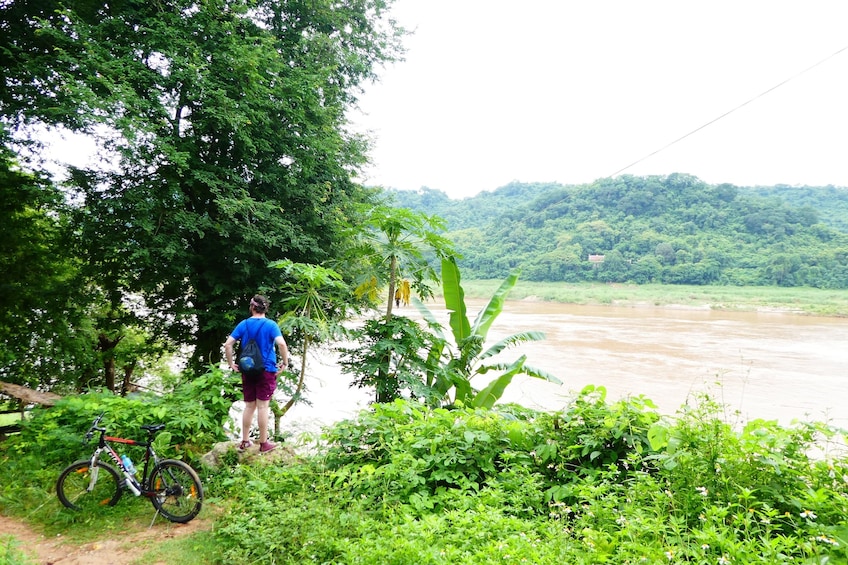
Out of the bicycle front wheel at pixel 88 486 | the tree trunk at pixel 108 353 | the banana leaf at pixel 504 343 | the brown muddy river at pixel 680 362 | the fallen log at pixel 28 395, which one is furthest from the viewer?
the brown muddy river at pixel 680 362

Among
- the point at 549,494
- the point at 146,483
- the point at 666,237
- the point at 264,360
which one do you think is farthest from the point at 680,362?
the point at 666,237

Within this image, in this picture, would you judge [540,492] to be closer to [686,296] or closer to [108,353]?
[108,353]

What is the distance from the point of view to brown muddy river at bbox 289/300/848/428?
412 inches

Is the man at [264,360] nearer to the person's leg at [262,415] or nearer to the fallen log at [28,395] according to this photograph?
the person's leg at [262,415]

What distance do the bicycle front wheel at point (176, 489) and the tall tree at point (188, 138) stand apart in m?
3.67

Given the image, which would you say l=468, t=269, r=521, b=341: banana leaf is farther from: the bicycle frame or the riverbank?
the riverbank

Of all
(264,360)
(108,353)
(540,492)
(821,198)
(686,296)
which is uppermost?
(821,198)

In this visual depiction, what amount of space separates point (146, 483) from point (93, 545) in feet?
1.37

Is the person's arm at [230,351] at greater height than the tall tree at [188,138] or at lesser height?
lesser

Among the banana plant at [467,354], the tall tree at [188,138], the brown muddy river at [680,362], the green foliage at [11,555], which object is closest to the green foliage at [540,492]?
the green foliage at [11,555]

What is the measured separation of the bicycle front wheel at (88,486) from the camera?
10.3 feet

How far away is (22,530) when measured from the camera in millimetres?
2969

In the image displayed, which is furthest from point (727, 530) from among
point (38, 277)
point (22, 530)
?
point (38, 277)

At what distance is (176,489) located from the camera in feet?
9.98
